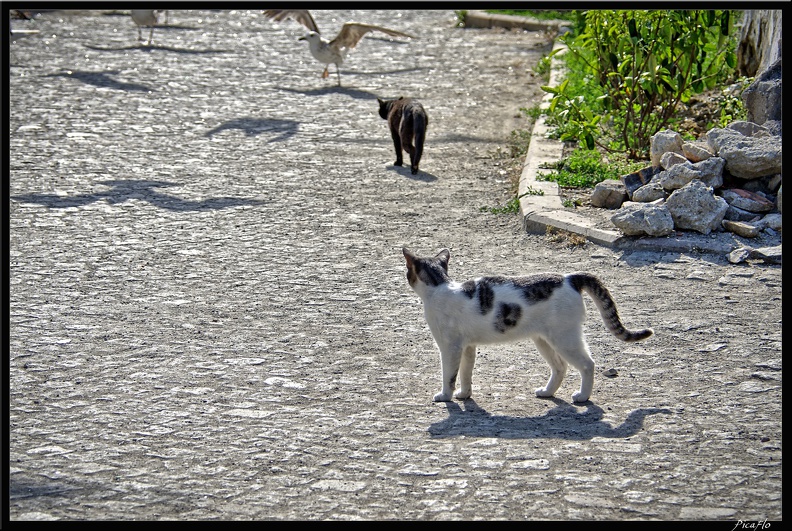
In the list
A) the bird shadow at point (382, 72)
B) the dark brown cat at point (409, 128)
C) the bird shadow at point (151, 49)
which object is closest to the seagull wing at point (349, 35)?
the bird shadow at point (382, 72)

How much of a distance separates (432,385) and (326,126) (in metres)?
6.67

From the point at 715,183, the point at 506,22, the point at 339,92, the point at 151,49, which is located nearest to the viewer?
the point at 715,183

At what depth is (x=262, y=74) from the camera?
14438 millimetres

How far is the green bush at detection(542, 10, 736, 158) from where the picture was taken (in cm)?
922

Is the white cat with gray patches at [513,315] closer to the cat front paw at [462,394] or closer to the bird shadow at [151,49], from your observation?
the cat front paw at [462,394]

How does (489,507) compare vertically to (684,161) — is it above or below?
below

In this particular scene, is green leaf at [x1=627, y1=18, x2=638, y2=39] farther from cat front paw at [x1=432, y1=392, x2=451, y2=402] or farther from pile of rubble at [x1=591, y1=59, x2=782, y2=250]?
cat front paw at [x1=432, y1=392, x2=451, y2=402]

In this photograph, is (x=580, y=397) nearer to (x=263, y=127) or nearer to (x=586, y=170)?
(x=586, y=170)

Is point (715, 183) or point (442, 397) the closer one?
point (442, 397)

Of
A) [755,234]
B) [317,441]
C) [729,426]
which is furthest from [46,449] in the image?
[755,234]

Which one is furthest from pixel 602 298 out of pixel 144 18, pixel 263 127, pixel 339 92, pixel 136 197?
pixel 144 18

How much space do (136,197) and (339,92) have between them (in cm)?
499

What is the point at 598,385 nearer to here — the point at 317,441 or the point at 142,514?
the point at 317,441

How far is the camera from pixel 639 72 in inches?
378
